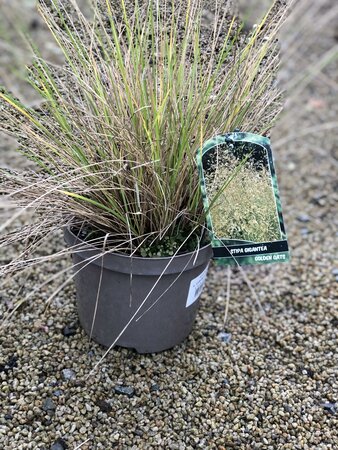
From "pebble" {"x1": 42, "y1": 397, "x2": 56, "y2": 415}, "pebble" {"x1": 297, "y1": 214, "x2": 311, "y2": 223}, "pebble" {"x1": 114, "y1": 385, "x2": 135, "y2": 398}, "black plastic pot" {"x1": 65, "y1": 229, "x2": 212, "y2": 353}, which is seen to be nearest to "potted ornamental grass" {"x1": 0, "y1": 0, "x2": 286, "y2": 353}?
"black plastic pot" {"x1": 65, "y1": 229, "x2": 212, "y2": 353}

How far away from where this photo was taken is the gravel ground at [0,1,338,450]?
1.33 m

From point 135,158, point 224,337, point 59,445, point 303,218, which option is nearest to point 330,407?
point 224,337

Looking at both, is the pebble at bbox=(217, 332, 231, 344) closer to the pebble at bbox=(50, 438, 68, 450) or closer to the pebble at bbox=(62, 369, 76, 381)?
the pebble at bbox=(62, 369, 76, 381)

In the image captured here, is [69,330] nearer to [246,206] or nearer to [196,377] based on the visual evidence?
[196,377]

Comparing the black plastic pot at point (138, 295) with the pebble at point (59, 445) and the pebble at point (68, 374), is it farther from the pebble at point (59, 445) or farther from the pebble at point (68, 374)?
the pebble at point (59, 445)

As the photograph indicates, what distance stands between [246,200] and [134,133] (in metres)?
0.29

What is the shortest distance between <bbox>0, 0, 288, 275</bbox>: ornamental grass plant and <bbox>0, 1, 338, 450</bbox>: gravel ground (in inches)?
10.5

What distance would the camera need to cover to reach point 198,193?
1347 millimetres

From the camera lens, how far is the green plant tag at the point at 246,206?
4.22ft

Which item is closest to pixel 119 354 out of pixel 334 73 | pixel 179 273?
pixel 179 273

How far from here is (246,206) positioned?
4.34 ft

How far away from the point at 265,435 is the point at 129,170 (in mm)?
692

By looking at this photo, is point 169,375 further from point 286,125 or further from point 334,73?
point 334,73

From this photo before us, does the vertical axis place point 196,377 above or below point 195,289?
below
